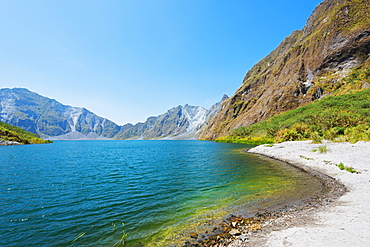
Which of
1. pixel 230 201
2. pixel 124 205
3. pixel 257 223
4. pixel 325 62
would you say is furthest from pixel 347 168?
pixel 325 62

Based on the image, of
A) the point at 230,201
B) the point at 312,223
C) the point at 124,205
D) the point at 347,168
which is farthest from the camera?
the point at 347,168

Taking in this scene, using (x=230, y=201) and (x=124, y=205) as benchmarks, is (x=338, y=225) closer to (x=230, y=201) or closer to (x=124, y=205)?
(x=230, y=201)

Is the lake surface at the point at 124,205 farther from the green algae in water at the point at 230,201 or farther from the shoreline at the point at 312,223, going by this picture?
the shoreline at the point at 312,223

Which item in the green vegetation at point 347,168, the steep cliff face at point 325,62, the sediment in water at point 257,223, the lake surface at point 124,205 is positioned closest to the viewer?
the sediment in water at point 257,223

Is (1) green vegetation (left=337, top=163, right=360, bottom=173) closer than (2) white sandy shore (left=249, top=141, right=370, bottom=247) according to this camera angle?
No

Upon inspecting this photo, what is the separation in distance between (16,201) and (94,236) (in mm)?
12199

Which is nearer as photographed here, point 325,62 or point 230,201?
point 230,201

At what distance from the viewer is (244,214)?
506 inches

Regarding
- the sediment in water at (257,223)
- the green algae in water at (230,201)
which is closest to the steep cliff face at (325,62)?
the green algae in water at (230,201)

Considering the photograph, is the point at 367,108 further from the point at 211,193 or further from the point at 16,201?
the point at 16,201

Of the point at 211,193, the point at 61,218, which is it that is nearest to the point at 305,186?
the point at 211,193

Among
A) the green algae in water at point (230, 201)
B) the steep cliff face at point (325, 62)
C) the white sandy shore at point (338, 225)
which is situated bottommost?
the green algae in water at point (230, 201)

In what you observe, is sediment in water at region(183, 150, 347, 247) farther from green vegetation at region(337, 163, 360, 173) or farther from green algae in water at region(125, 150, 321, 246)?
green vegetation at region(337, 163, 360, 173)

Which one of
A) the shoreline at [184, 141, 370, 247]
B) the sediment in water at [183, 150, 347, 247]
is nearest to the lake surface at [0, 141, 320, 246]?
the sediment in water at [183, 150, 347, 247]
